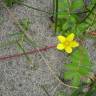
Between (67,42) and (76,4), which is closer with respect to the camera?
(67,42)

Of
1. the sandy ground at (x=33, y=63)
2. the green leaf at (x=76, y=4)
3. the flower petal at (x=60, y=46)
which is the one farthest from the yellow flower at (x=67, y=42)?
the green leaf at (x=76, y=4)

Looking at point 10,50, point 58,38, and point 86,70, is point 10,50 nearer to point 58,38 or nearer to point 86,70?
point 58,38

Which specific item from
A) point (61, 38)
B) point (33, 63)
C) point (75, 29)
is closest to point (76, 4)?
point (75, 29)

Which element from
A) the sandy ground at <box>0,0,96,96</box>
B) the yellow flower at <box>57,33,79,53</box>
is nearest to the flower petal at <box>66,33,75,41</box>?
the yellow flower at <box>57,33,79,53</box>

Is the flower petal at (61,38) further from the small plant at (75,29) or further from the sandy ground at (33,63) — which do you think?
the sandy ground at (33,63)

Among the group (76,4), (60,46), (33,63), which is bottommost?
(33,63)

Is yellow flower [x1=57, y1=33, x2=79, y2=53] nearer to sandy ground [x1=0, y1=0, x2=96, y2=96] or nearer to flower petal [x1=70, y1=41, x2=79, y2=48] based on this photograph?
flower petal [x1=70, y1=41, x2=79, y2=48]

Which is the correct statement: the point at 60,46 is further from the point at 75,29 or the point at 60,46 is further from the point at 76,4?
the point at 76,4

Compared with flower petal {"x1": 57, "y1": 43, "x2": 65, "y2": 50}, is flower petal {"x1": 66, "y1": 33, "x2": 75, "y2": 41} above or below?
above

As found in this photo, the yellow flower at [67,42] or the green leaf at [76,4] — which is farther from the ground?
the green leaf at [76,4]
